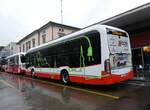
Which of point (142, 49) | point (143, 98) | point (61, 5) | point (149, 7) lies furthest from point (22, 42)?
point (143, 98)

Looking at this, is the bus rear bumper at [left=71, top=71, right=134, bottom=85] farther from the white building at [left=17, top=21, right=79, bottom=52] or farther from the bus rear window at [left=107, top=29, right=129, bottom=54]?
the white building at [left=17, top=21, right=79, bottom=52]

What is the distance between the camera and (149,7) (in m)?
10.8

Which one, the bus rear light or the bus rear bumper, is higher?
the bus rear light

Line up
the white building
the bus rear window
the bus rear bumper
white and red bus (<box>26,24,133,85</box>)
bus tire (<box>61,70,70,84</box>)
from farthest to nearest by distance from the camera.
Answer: the white building < bus tire (<box>61,70,70,84</box>) < the bus rear window < white and red bus (<box>26,24,133,85</box>) < the bus rear bumper

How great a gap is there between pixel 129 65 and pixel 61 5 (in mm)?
20570

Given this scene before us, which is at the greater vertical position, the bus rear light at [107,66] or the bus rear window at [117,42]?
the bus rear window at [117,42]

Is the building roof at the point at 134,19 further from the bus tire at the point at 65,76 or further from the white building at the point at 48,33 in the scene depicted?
the white building at the point at 48,33

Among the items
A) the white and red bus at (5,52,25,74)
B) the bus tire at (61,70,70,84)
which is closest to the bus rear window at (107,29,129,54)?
the bus tire at (61,70,70,84)

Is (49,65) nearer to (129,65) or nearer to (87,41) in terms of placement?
(87,41)

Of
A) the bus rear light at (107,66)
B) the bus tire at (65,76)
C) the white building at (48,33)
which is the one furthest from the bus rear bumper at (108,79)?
the white building at (48,33)

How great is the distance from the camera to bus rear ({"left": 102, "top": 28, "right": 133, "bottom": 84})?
8222 mm

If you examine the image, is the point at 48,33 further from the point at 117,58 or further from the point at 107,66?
the point at 107,66

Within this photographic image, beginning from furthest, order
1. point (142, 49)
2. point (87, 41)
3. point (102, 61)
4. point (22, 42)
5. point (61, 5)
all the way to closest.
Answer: point (22, 42), point (61, 5), point (142, 49), point (87, 41), point (102, 61)

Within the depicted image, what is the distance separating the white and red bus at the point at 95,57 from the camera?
8.29 metres
